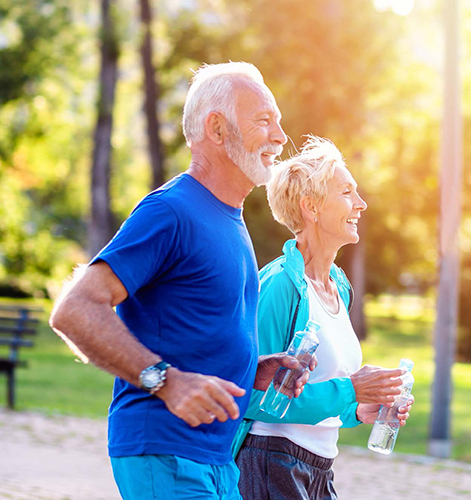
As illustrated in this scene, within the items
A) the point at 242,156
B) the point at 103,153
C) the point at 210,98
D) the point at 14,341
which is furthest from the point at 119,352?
the point at 103,153

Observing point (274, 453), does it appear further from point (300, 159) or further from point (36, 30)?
point (36, 30)

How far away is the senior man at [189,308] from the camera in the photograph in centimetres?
245

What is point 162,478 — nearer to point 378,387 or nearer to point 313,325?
point 313,325

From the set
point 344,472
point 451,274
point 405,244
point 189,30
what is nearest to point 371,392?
point 344,472

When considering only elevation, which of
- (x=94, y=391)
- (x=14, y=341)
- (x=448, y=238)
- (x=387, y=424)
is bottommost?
(x=94, y=391)

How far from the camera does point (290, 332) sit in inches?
141

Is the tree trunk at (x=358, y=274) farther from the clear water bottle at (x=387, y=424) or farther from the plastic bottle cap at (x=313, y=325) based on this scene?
the plastic bottle cap at (x=313, y=325)

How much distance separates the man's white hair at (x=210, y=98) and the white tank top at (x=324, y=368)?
999 millimetres

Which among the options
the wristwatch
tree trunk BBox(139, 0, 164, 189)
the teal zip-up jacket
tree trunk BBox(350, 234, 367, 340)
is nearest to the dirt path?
the teal zip-up jacket

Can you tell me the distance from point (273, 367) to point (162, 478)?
2.04 ft

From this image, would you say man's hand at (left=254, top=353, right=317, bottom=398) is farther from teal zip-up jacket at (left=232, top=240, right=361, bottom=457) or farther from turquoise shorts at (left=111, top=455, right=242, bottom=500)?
turquoise shorts at (left=111, top=455, right=242, bottom=500)

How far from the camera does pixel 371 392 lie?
3.43m

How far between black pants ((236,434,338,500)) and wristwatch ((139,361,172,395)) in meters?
1.23

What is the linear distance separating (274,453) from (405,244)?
40002 millimetres
